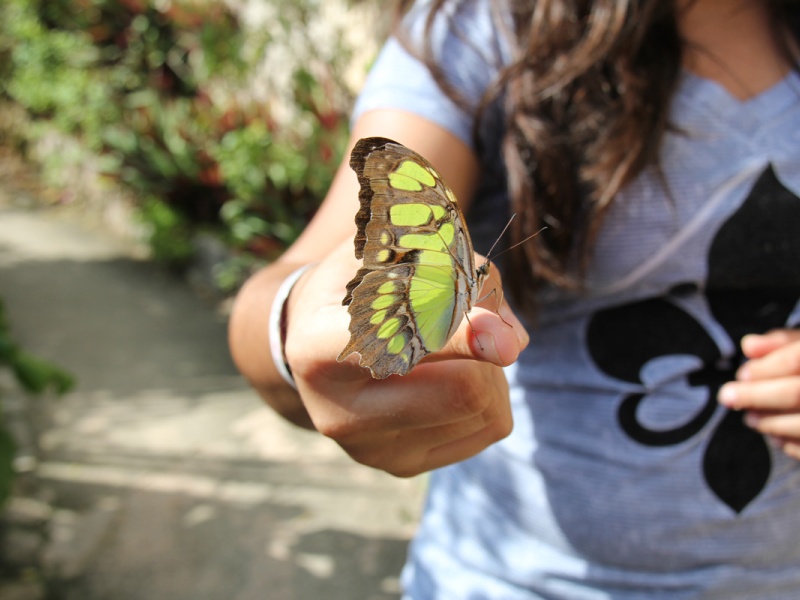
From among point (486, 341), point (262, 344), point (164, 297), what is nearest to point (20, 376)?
point (262, 344)

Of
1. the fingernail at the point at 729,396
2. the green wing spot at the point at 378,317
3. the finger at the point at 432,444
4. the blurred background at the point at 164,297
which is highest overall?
the green wing spot at the point at 378,317

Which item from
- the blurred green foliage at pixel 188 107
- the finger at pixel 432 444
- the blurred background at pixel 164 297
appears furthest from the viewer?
the blurred green foliage at pixel 188 107

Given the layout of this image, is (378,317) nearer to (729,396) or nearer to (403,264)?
(403,264)

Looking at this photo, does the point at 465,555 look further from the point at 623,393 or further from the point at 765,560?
the point at 765,560

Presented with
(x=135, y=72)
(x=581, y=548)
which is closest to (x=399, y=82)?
(x=581, y=548)

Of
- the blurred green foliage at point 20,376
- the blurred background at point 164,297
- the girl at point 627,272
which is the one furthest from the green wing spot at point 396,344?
the blurred green foliage at point 20,376

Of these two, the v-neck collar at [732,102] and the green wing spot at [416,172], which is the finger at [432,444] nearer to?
the green wing spot at [416,172]

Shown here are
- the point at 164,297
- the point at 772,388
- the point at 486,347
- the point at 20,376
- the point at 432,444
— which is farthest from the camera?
the point at 164,297
